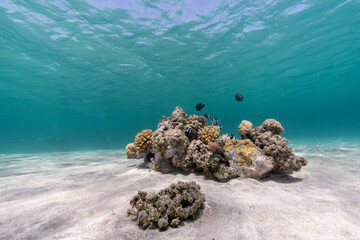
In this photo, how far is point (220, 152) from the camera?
5.16 metres

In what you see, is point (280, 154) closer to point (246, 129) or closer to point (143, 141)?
point (246, 129)

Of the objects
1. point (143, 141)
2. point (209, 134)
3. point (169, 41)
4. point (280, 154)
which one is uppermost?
point (169, 41)

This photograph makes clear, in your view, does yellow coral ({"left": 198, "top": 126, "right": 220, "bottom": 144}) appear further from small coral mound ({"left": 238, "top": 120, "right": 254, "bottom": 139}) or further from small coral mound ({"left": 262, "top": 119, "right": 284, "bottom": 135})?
small coral mound ({"left": 262, "top": 119, "right": 284, "bottom": 135})

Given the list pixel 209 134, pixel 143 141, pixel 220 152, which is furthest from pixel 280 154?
pixel 143 141

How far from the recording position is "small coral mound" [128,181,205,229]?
2.42 meters

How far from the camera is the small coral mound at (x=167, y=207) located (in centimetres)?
242

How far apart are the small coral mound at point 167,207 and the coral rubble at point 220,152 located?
2178 millimetres

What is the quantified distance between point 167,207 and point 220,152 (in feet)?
9.77

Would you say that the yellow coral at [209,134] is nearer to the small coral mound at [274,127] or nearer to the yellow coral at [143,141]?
the small coral mound at [274,127]

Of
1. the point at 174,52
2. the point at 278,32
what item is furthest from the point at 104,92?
the point at 278,32

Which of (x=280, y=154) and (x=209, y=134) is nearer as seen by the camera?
(x=280, y=154)

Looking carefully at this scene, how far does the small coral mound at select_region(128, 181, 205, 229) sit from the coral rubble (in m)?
2.18

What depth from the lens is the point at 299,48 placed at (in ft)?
68.2

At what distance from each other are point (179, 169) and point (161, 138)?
4.62 ft
